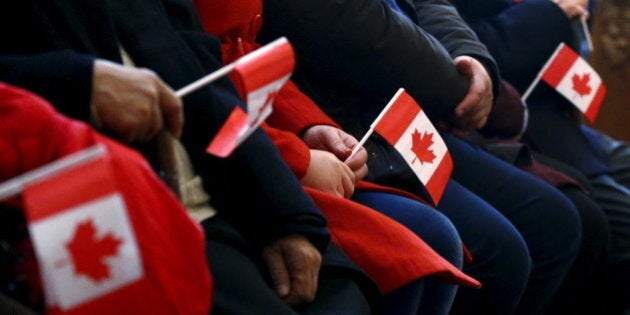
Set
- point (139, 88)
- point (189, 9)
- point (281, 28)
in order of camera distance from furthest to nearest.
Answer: point (281, 28) → point (189, 9) → point (139, 88)

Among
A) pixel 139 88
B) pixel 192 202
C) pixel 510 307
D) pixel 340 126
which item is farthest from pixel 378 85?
pixel 139 88

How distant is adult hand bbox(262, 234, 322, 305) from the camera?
1013 millimetres

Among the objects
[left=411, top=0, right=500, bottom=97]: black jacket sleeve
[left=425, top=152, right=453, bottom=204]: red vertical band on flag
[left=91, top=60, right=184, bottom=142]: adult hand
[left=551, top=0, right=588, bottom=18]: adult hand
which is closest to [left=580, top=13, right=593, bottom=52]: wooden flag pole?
[left=551, top=0, right=588, bottom=18]: adult hand

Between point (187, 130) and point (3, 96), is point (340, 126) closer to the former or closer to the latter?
point (187, 130)

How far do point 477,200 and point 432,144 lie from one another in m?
0.23

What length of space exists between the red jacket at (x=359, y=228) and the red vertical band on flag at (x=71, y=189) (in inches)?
19.0

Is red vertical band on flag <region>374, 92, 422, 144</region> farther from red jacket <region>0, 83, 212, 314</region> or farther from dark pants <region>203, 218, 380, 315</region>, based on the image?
red jacket <region>0, 83, 212, 314</region>

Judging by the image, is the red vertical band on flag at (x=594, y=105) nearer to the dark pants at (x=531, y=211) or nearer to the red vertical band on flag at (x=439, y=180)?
the dark pants at (x=531, y=211)

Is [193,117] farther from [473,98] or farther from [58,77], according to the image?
[473,98]

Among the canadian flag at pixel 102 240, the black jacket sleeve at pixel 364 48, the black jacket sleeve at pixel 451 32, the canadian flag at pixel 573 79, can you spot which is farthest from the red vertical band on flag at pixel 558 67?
the canadian flag at pixel 102 240

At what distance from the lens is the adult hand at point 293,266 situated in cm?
101

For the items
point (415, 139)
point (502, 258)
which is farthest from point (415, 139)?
point (502, 258)

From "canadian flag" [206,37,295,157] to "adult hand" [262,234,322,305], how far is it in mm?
166

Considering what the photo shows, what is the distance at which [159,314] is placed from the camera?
739 mm
